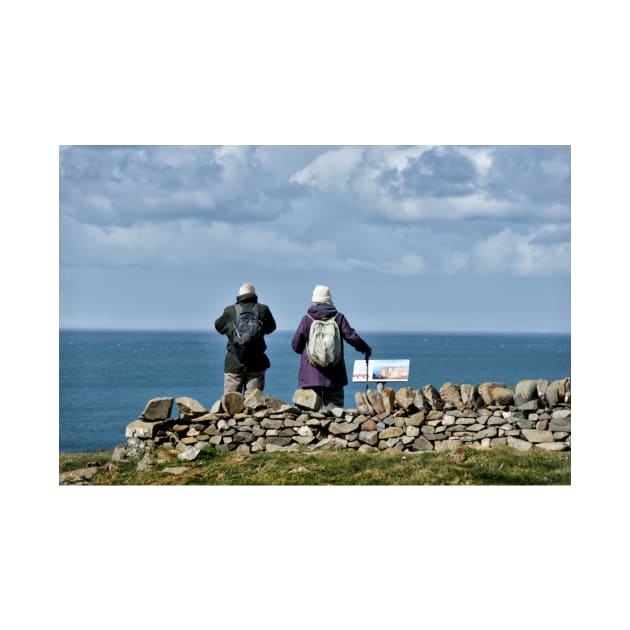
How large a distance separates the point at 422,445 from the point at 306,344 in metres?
2.01

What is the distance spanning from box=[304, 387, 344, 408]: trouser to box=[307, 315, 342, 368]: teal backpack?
429mm

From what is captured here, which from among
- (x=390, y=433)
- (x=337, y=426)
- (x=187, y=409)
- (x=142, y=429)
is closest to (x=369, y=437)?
(x=390, y=433)

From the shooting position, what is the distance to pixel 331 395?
11.9m

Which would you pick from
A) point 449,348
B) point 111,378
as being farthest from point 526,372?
point 111,378

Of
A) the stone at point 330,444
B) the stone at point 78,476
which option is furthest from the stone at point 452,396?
the stone at point 78,476

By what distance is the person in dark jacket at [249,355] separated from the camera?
38.9 feet

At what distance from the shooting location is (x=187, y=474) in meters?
11.2

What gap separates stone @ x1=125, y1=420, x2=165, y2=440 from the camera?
11.6 metres

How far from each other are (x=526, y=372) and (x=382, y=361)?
30910mm

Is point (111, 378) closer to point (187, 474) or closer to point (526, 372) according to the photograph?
point (187, 474)

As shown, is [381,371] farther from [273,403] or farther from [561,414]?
[561,414]

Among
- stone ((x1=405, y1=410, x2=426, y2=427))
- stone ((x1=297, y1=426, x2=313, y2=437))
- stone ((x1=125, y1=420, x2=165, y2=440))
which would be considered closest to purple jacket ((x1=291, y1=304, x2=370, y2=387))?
stone ((x1=297, y1=426, x2=313, y2=437))

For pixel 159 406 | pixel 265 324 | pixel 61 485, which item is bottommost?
pixel 61 485

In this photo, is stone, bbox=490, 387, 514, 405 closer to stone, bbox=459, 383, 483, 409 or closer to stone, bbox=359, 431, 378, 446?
stone, bbox=459, 383, 483, 409
